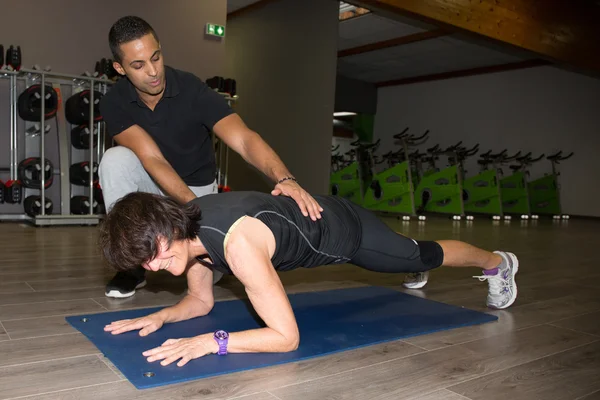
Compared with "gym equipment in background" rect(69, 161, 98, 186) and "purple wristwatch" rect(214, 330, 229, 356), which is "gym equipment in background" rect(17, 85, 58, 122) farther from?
"purple wristwatch" rect(214, 330, 229, 356)

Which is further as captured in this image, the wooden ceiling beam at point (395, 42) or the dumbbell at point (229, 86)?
the wooden ceiling beam at point (395, 42)

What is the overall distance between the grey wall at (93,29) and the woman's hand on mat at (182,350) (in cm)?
425

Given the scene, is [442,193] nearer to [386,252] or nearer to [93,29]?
[93,29]

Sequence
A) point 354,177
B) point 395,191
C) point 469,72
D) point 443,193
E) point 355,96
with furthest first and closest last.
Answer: point 355,96, point 469,72, point 354,177, point 443,193, point 395,191

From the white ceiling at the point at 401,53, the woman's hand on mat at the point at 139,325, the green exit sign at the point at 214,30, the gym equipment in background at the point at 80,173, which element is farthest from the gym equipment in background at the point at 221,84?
the woman's hand on mat at the point at 139,325

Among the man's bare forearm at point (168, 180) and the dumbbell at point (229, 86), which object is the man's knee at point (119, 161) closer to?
the man's bare forearm at point (168, 180)

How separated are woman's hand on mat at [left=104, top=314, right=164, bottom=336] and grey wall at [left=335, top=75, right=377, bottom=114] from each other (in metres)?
10.4

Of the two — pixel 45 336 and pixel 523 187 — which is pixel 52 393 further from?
pixel 523 187

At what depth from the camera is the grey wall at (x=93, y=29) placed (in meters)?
4.67

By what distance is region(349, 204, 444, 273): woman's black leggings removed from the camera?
5.62 feet

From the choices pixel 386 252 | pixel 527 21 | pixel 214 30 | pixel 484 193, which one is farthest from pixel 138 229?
pixel 484 193

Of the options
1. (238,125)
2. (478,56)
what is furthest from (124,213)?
(478,56)

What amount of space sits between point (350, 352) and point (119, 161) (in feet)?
4.03

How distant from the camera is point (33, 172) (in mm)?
4535
